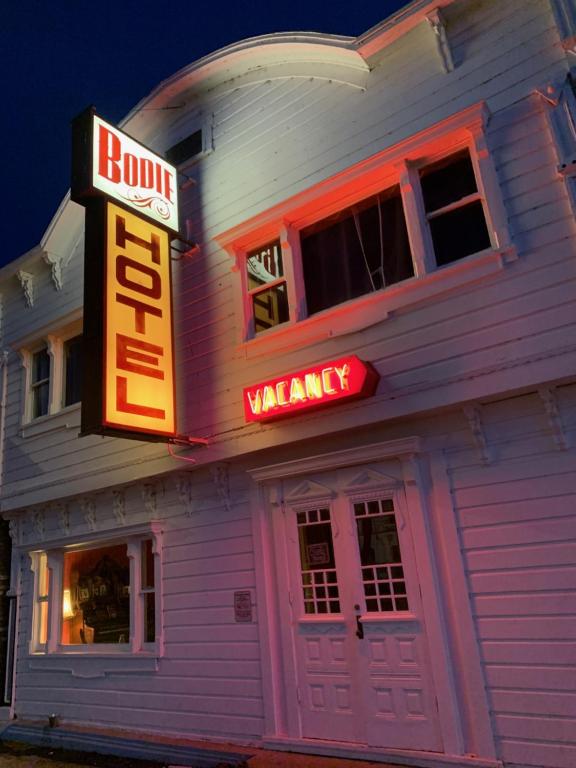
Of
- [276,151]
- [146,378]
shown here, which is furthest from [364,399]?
[276,151]

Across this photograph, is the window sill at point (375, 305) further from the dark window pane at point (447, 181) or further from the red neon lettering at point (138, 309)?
the red neon lettering at point (138, 309)

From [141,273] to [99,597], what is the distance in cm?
553

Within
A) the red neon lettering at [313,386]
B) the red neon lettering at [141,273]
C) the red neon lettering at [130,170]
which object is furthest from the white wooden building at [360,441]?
the red neon lettering at [130,170]

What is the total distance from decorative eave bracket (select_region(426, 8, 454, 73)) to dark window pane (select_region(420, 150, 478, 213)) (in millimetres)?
1211

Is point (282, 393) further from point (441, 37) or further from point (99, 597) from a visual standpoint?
point (99, 597)

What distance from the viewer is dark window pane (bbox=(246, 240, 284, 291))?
27.1 ft

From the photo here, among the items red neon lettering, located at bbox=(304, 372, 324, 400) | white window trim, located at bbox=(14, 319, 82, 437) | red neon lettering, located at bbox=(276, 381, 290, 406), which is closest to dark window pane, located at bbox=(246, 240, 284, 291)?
red neon lettering, located at bbox=(276, 381, 290, 406)

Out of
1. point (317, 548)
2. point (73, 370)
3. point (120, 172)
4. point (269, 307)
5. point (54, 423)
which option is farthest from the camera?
point (73, 370)

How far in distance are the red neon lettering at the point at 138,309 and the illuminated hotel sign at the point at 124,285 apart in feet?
0.05

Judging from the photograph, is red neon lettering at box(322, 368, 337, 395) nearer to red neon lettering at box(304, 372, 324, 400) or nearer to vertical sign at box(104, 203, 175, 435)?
red neon lettering at box(304, 372, 324, 400)

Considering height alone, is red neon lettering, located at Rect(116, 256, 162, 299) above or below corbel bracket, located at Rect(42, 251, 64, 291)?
below

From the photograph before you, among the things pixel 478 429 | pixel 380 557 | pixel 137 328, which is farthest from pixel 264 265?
pixel 380 557

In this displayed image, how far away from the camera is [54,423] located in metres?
10.4

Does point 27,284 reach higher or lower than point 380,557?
higher
